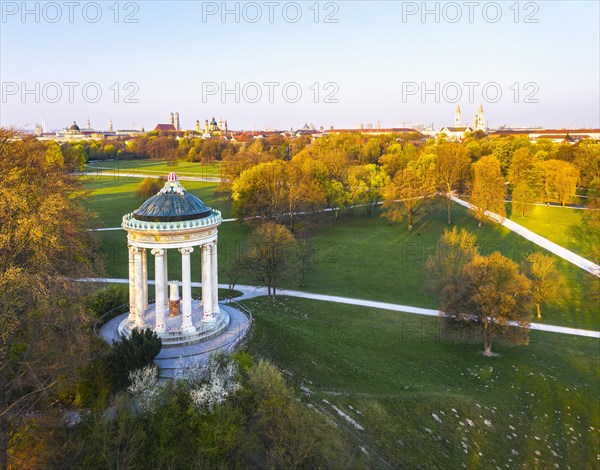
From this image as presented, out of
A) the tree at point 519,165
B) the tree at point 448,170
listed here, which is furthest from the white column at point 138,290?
the tree at point 519,165

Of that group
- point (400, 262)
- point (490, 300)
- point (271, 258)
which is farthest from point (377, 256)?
point (490, 300)

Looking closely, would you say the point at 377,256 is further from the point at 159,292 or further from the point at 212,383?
the point at 212,383

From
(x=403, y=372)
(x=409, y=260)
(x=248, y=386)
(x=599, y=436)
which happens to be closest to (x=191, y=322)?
(x=248, y=386)

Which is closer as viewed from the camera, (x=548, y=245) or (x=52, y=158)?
(x=52, y=158)

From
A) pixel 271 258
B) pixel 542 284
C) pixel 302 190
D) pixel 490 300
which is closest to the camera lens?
pixel 490 300

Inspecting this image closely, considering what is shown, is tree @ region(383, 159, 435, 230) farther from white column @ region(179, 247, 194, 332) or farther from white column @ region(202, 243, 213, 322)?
white column @ region(179, 247, 194, 332)

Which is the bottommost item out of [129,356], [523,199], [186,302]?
[129,356]
